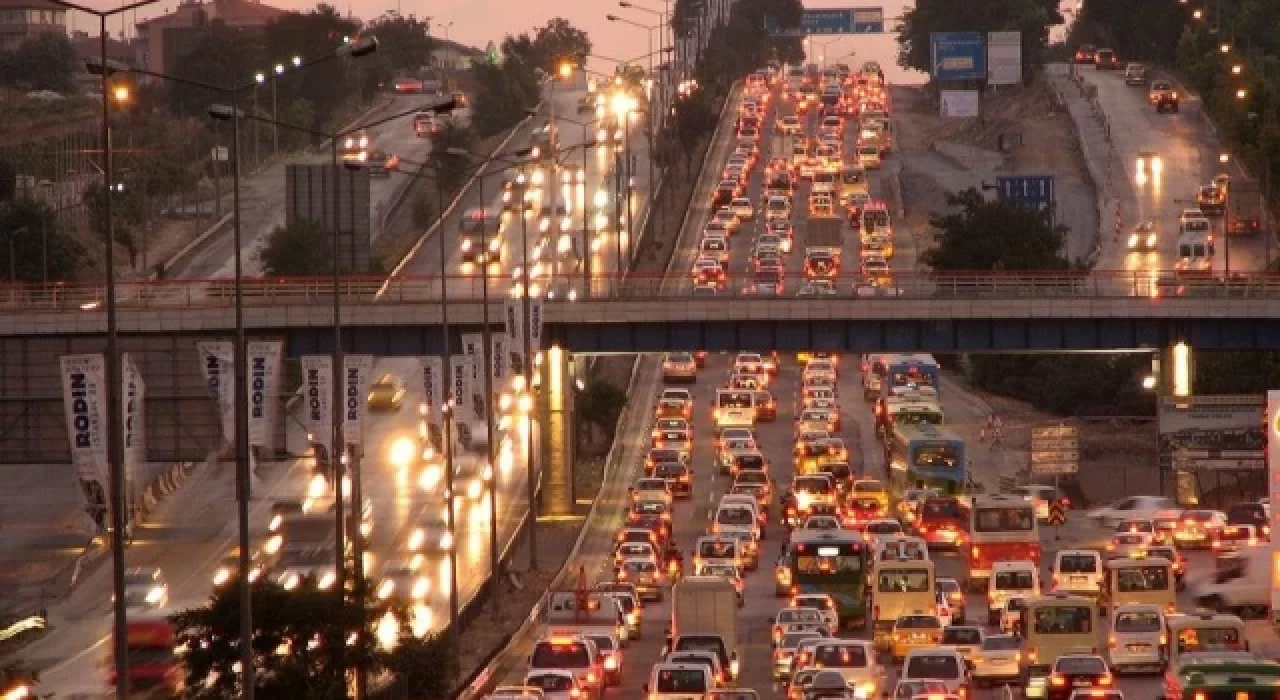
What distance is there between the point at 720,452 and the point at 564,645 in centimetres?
4382

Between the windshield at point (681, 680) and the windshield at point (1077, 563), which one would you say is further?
the windshield at point (1077, 563)

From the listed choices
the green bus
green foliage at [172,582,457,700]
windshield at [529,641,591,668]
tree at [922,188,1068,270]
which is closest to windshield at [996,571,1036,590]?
windshield at [529,641,591,668]

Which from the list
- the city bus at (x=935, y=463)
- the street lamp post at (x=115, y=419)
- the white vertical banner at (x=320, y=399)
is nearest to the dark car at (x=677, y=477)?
the city bus at (x=935, y=463)

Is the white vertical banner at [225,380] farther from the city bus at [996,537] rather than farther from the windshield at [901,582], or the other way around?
the city bus at [996,537]

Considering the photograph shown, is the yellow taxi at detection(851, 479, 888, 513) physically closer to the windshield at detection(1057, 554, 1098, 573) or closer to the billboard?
the billboard

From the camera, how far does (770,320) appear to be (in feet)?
322

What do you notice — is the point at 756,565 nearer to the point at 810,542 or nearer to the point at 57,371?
the point at 810,542

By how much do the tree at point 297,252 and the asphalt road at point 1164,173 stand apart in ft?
106

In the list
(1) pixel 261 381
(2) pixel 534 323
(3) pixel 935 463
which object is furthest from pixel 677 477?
(1) pixel 261 381

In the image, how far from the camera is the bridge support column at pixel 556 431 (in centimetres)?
9362

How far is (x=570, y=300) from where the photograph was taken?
98250mm

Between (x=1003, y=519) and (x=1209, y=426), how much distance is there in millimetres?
21952

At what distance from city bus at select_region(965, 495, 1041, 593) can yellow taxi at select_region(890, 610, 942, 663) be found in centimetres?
1200

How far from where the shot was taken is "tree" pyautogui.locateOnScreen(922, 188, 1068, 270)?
140m
